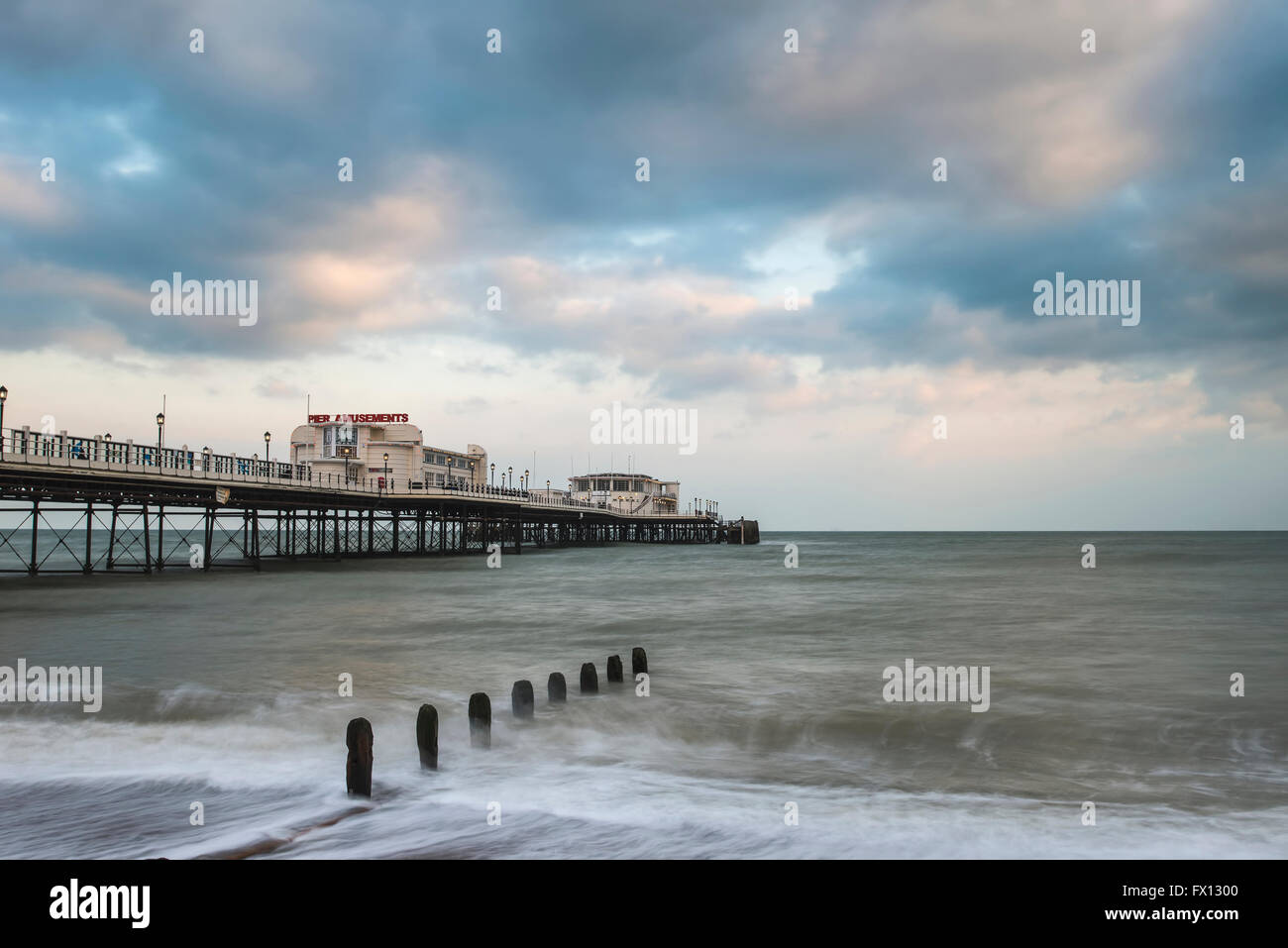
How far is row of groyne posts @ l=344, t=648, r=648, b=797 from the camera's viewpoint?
392 inches

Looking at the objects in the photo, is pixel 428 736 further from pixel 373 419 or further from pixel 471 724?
pixel 373 419

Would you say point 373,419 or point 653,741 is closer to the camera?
point 653,741

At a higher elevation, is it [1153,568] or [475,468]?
[475,468]

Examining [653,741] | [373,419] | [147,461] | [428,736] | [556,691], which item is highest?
[373,419]

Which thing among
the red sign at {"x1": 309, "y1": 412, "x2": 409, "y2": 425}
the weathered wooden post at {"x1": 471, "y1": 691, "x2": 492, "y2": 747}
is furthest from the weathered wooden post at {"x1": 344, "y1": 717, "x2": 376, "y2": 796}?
the red sign at {"x1": 309, "y1": 412, "x2": 409, "y2": 425}

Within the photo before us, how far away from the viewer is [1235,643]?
87.5 ft

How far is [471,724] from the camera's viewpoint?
12.6 meters

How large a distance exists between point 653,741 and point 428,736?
3981mm

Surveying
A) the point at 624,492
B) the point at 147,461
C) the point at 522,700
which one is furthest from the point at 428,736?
the point at 624,492

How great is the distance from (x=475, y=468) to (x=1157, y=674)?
74.0 meters

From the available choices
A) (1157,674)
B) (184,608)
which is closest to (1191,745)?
(1157,674)

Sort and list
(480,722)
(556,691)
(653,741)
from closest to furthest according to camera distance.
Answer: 1. (480,722)
2. (653,741)
3. (556,691)

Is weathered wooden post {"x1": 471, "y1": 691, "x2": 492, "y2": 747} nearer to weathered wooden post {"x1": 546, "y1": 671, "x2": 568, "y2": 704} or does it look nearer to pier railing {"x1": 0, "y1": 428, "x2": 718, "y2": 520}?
weathered wooden post {"x1": 546, "y1": 671, "x2": 568, "y2": 704}

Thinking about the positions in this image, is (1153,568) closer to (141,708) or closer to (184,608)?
(184,608)
